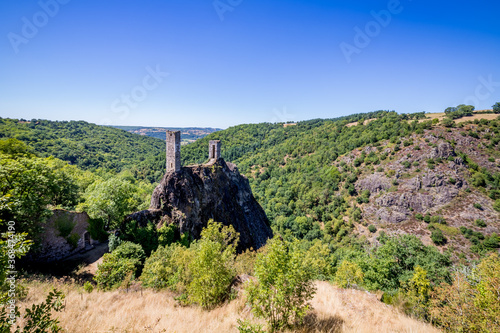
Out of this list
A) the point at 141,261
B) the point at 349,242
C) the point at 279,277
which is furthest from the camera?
the point at 349,242

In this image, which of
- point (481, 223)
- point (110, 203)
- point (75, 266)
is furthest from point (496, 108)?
point (75, 266)

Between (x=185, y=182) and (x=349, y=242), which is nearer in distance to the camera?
(x=185, y=182)

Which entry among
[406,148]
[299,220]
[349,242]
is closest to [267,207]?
[299,220]

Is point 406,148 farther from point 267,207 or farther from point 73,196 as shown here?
point 73,196

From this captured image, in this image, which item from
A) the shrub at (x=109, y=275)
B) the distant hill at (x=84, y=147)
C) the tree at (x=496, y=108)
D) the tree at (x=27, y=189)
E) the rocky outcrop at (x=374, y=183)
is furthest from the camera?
the tree at (x=496, y=108)

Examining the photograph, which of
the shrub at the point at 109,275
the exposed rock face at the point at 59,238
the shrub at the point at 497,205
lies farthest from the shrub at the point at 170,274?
the shrub at the point at 497,205

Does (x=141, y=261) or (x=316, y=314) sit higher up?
(x=316, y=314)

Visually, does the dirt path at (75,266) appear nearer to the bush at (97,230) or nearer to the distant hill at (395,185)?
the bush at (97,230)

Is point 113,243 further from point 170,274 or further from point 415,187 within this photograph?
point 415,187
